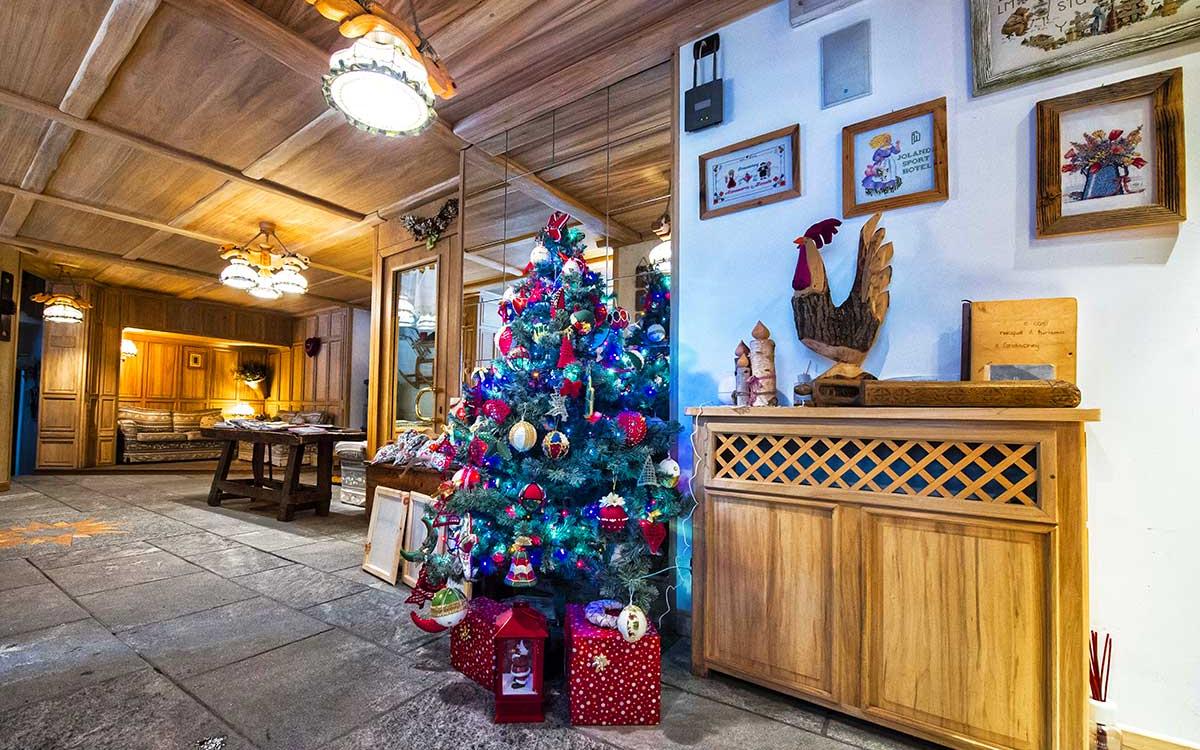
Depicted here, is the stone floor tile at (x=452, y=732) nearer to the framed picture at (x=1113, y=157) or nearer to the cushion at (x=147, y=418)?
the framed picture at (x=1113, y=157)

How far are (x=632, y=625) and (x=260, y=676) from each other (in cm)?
130

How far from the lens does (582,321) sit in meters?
1.83

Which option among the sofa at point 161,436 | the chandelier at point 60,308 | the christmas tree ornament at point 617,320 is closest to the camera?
the christmas tree ornament at point 617,320

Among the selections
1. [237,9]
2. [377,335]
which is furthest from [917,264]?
[377,335]

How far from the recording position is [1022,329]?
4.71ft

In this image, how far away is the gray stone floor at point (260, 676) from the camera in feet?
4.46

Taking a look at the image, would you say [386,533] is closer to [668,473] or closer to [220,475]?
[668,473]

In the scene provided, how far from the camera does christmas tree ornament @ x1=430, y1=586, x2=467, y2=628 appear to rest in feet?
5.23

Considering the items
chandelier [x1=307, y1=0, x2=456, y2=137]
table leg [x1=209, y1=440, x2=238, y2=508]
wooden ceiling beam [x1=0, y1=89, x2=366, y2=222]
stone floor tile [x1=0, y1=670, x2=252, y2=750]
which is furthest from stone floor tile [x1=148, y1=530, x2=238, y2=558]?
chandelier [x1=307, y1=0, x2=456, y2=137]

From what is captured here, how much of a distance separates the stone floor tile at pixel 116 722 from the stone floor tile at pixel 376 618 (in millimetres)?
587

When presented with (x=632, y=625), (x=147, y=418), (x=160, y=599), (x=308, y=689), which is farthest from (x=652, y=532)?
(x=147, y=418)

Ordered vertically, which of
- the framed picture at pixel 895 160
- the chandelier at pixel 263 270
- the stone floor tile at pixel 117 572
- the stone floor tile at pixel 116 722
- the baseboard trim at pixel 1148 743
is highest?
the chandelier at pixel 263 270

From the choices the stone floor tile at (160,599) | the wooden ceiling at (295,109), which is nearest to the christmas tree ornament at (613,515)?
the wooden ceiling at (295,109)

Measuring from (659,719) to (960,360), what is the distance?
1.46 m
